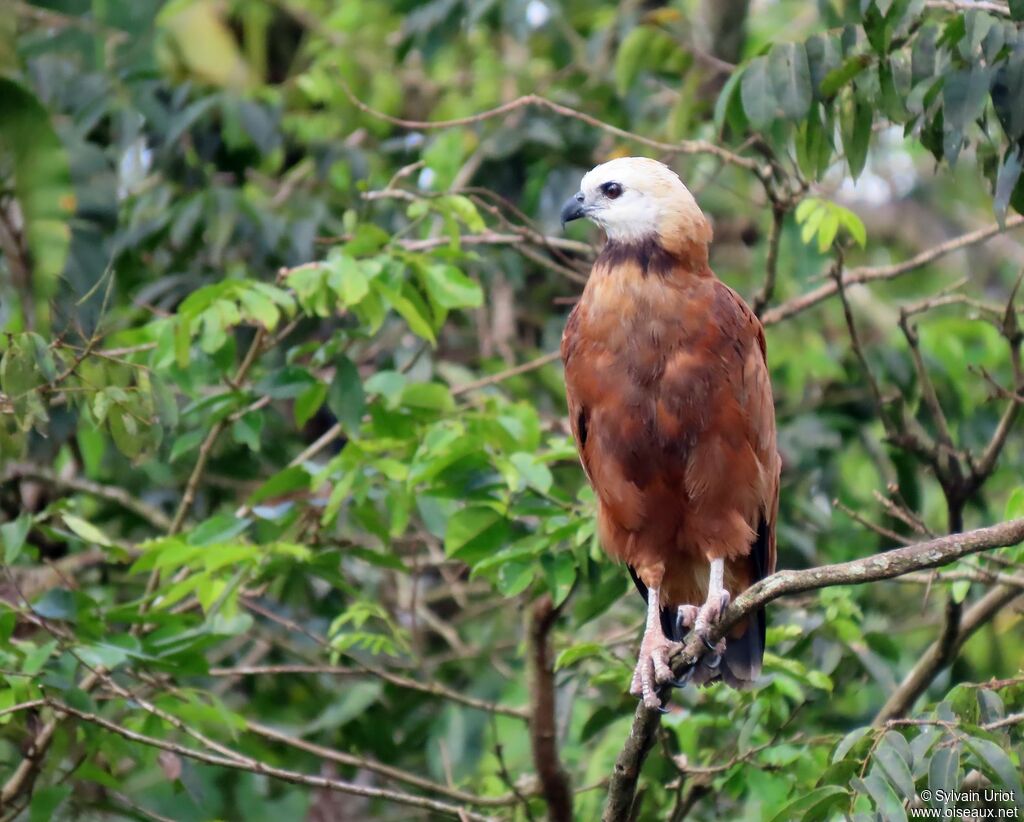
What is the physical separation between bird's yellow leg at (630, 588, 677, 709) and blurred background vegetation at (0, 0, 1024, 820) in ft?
0.70

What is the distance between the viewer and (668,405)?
3.72 metres

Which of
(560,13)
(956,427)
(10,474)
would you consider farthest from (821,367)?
(10,474)

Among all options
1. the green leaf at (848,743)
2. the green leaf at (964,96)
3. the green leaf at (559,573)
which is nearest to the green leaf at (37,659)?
the green leaf at (559,573)

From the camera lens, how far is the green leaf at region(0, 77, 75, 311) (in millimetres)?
2873

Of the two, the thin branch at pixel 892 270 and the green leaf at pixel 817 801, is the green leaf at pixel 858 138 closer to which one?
the thin branch at pixel 892 270

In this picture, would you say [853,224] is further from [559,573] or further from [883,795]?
[883,795]

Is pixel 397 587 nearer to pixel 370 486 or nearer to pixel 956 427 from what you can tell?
pixel 370 486

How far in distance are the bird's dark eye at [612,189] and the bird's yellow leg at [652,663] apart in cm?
123

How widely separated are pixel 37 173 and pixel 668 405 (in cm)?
174

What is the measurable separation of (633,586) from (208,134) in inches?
104

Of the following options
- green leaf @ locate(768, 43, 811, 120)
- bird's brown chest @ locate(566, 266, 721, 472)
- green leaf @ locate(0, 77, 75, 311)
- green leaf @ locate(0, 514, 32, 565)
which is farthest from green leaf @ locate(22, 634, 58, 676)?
green leaf @ locate(768, 43, 811, 120)

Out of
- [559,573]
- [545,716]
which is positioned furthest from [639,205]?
[545,716]

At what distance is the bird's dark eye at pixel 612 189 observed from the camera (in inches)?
158

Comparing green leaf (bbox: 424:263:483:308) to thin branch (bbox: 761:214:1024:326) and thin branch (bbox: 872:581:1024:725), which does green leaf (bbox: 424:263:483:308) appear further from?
thin branch (bbox: 872:581:1024:725)
